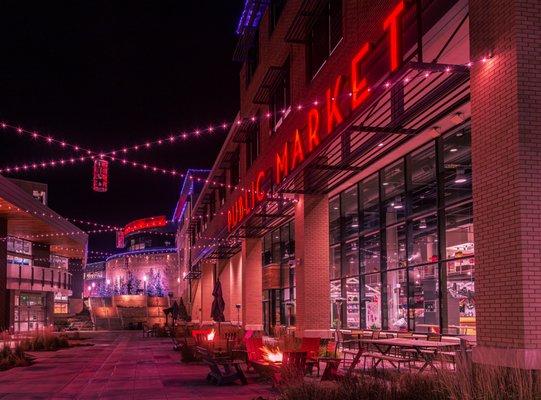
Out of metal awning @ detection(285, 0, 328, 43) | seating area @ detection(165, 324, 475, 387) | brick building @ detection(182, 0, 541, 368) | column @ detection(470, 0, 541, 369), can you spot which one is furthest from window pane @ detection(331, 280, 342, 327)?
column @ detection(470, 0, 541, 369)

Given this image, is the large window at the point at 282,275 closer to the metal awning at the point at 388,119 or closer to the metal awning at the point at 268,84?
the metal awning at the point at 268,84

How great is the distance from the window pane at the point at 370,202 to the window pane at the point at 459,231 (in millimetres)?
4681

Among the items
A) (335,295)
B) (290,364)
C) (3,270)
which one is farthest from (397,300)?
(3,270)

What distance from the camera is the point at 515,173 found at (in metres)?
8.79

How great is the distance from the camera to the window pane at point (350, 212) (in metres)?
24.1

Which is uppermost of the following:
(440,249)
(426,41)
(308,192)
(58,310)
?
(426,41)

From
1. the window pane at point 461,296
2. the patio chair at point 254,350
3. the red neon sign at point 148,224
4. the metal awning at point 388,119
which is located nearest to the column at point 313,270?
the metal awning at point 388,119

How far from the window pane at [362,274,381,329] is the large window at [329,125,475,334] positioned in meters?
0.03

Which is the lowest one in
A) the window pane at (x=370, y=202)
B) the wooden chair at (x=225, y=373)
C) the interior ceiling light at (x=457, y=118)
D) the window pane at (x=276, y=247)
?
the wooden chair at (x=225, y=373)

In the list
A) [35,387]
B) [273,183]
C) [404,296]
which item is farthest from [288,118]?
[35,387]

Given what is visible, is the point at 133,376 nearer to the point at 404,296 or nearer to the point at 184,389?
the point at 184,389

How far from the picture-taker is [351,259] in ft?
80.1

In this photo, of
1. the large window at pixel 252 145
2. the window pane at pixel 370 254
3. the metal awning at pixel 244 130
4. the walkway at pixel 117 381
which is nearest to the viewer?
the walkway at pixel 117 381

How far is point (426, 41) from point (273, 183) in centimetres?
898
